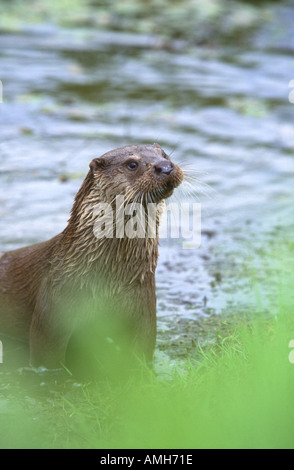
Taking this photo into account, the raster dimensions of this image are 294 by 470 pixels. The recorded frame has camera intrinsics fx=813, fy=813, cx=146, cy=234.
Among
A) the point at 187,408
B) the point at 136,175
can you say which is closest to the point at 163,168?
the point at 136,175

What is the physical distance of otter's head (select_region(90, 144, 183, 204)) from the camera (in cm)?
358

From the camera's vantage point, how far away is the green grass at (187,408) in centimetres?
282

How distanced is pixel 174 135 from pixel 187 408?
494 centimetres

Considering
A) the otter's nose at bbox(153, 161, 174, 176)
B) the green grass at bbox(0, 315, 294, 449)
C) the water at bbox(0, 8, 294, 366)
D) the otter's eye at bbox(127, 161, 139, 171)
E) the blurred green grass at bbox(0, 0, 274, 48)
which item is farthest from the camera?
the blurred green grass at bbox(0, 0, 274, 48)

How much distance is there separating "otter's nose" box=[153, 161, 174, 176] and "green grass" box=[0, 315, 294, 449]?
77 centimetres

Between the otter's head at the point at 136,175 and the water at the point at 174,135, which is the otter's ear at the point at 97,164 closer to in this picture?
the otter's head at the point at 136,175

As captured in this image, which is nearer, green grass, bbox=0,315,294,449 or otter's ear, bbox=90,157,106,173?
green grass, bbox=0,315,294,449

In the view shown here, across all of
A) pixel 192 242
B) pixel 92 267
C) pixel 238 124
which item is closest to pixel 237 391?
pixel 92 267

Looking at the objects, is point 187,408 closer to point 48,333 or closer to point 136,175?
point 48,333

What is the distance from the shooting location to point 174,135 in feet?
25.3

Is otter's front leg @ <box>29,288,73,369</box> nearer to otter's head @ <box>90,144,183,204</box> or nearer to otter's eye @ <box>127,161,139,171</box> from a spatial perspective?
otter's head @ <box>90,144,183,204</box>

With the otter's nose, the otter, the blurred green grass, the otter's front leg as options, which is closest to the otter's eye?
the otter

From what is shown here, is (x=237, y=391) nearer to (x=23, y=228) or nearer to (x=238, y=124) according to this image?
(x=23, y=228)
